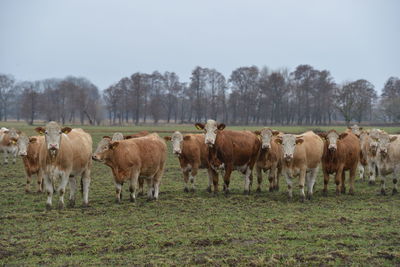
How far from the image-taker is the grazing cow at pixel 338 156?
1369 cm

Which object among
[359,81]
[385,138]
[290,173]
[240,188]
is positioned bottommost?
[240,188]

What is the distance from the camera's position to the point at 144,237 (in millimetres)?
8414

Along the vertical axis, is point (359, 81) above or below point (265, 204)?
above

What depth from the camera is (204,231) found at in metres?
8.91

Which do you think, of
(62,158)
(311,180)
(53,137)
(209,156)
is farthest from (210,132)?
(53,137)

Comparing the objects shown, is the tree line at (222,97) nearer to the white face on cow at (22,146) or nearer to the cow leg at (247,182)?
the white face on cow at (22,146)

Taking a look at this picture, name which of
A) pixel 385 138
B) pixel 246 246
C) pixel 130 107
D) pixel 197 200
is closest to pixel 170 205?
pixel 197 200

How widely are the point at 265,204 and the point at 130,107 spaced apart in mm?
79216

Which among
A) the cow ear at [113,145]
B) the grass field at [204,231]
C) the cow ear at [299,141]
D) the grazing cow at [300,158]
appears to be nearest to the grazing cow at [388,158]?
the grass field at [204,231]

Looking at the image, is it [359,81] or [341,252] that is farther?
[359,81]

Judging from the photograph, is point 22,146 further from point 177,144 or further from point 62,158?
point 177,144

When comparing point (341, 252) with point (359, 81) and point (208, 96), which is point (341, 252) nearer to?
point (359, 81)

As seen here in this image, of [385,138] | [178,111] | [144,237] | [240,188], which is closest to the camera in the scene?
[144,237]

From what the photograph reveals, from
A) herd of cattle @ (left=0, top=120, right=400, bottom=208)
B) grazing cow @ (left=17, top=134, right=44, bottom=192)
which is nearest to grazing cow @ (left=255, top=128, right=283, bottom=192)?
herd of cattle @ (left=0, top=120, right=400, bottom=208)
